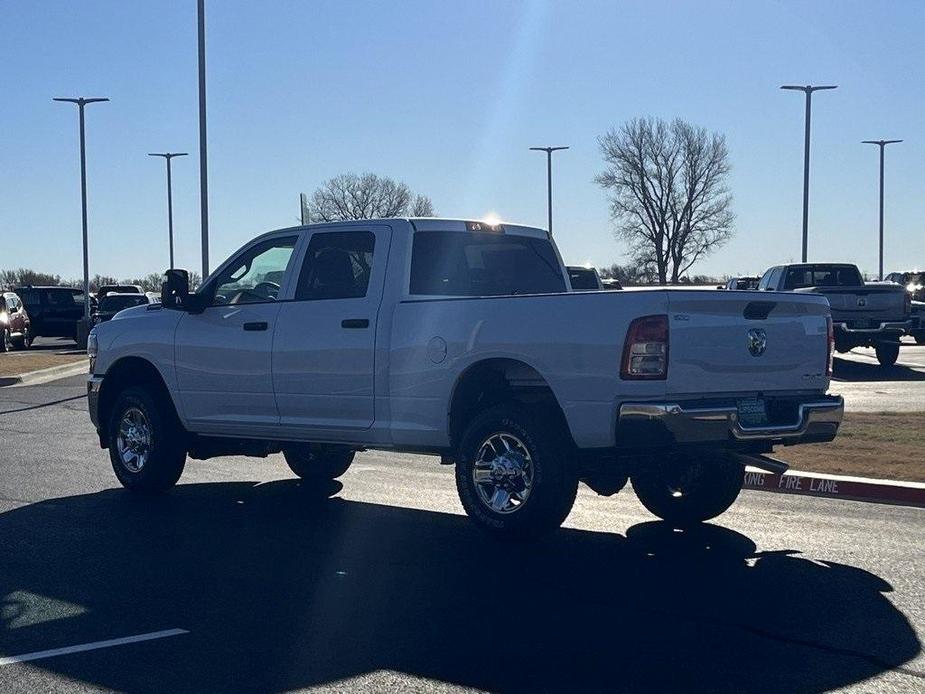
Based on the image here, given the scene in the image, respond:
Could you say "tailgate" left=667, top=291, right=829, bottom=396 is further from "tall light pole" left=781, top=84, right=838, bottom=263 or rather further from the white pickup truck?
"tall light pole" left=781, top=84, right=838, bottom=263

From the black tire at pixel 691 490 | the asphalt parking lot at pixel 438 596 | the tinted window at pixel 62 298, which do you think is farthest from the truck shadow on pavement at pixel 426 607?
the tinted window at pixel 62 298

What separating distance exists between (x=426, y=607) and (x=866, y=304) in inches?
801

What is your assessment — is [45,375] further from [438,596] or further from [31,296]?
[438,596]

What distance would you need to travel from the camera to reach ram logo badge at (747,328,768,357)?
7.84m

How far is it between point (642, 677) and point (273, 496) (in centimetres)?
570

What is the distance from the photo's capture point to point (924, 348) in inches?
1344

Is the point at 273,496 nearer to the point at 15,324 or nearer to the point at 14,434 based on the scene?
the point at 14,434

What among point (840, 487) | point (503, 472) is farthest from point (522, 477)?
point (840, 487)

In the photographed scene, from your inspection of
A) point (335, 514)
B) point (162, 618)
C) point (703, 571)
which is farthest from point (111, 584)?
point (703, 571)

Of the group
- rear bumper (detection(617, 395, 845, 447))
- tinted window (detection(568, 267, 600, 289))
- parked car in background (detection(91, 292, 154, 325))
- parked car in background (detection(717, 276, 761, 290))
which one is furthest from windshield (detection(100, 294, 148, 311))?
rear bumper (detection(617, 395, 845, 447))

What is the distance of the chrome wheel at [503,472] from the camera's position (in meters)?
8.10

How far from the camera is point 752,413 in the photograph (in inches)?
309

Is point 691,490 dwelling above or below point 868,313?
below

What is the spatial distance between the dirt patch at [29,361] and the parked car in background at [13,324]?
0.81 metres
